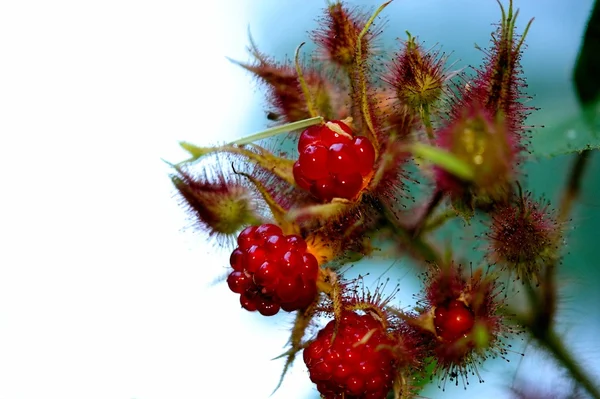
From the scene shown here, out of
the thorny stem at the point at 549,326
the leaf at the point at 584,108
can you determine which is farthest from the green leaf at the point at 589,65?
the thorny stem at the point at 549,326

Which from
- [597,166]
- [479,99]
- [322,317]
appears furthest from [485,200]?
[597,166]

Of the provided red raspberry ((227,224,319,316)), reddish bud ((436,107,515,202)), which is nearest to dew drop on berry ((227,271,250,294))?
red raspberry ((227,224,319,316))

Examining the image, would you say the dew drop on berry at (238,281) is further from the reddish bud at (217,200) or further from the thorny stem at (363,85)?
the thorny stem at (363,85)

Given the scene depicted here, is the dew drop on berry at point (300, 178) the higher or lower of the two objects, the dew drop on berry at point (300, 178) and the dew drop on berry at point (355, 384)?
the higher

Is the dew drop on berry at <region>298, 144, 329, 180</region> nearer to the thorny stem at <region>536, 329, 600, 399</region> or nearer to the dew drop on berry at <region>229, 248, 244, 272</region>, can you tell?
the dew drop on berry at <region>229, 248, 244, 272</region>

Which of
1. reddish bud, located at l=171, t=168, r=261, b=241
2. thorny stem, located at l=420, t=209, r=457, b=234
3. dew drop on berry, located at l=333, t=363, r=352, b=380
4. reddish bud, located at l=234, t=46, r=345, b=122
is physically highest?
reddish bud, located at l=234, t=46, r=345, b=122

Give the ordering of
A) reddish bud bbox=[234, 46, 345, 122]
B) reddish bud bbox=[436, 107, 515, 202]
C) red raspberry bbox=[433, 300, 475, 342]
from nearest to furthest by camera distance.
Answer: reddish bud bbox=[436, 107, 515, 202]
red raspberry bbox=[433, 300, 475, 342]
reddish bud bbox=[234, 46, 345, 122]
